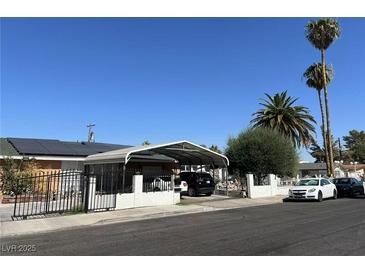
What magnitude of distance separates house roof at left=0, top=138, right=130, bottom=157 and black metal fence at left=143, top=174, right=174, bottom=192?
9.33 meters

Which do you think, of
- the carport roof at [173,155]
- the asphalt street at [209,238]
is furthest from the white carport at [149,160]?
the asphalt street at [209,238]

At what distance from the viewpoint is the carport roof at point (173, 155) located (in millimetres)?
20188

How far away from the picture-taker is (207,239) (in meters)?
9.63

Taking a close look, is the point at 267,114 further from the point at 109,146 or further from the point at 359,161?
the point at 359,161

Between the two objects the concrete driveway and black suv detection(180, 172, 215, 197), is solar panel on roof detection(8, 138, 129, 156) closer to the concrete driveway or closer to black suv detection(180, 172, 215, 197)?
the concrete driveway

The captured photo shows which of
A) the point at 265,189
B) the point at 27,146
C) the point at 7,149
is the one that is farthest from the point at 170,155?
the point at 7,149

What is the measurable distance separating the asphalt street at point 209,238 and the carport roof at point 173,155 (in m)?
7.01

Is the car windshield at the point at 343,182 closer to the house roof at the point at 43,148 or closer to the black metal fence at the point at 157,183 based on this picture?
the black metal fence at the point at 157,183

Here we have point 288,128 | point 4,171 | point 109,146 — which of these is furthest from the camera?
point 288,128

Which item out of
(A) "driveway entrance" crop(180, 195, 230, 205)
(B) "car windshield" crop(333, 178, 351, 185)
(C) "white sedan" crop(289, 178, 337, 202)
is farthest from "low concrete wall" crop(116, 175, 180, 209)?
(B) "car windshield" crop(333, 178, 351, 185)

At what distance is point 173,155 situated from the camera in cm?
2681

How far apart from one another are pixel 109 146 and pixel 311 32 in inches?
870

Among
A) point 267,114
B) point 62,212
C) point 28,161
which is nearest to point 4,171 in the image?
point 28,161

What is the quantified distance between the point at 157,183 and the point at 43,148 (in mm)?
11082
